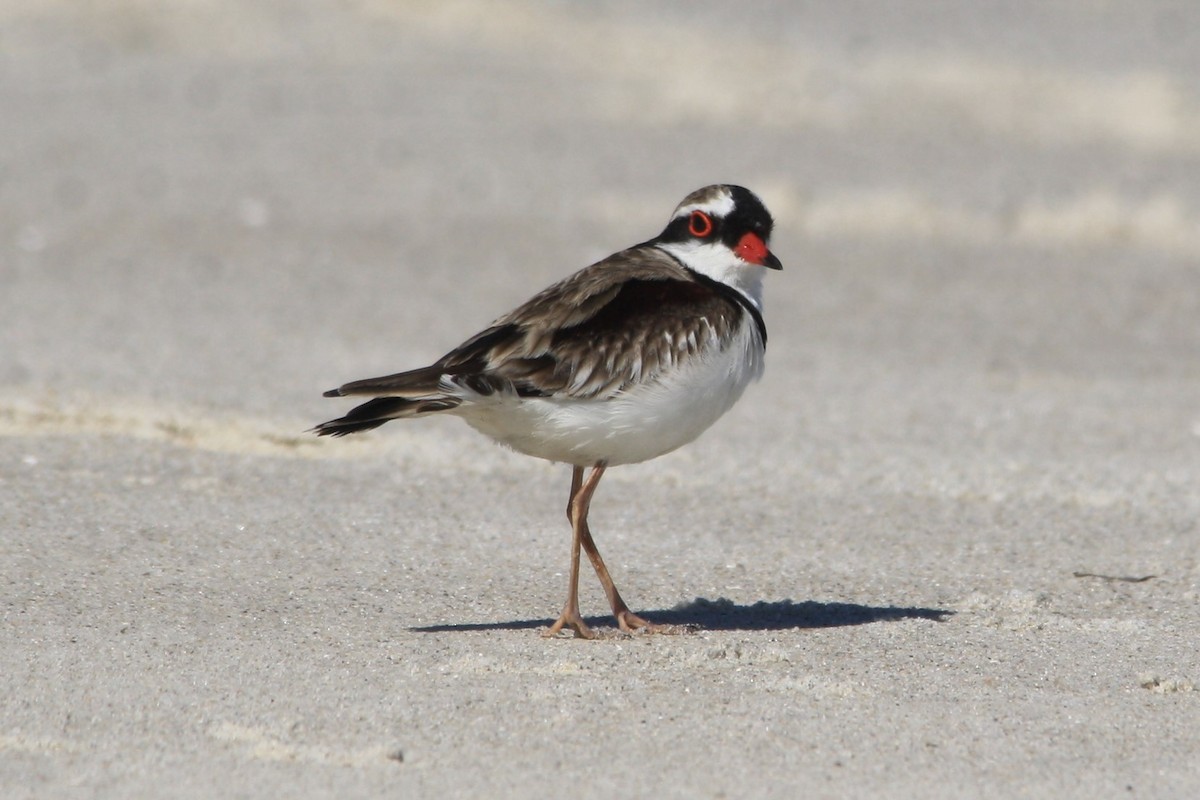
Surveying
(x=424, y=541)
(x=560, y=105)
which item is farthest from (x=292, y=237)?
(x=424, y=541)

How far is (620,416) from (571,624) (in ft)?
2.53

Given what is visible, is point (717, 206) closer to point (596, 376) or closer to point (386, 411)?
point (596, 376)

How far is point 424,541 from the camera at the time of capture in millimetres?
7094

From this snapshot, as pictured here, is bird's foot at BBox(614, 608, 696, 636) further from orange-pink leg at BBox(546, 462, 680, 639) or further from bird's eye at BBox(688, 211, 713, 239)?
bird's eye at BBox(688, 211, 713, 239)

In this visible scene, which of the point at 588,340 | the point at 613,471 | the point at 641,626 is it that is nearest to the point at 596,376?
the point at 588,340

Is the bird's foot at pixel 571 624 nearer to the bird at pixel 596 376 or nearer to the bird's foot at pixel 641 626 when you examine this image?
the bird at pixel 596 376

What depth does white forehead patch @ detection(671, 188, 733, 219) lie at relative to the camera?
6059 mm

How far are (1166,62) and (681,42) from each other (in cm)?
545

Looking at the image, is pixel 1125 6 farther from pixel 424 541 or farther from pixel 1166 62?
pixel 424 541

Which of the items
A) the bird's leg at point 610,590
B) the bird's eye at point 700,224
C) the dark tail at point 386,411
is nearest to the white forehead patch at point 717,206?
the bird's eye at point 700,224

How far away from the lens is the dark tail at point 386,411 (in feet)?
18.1

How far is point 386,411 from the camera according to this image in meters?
5.54

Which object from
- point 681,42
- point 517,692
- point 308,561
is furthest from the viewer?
point 681,42

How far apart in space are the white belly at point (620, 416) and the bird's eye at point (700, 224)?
0.52 m
